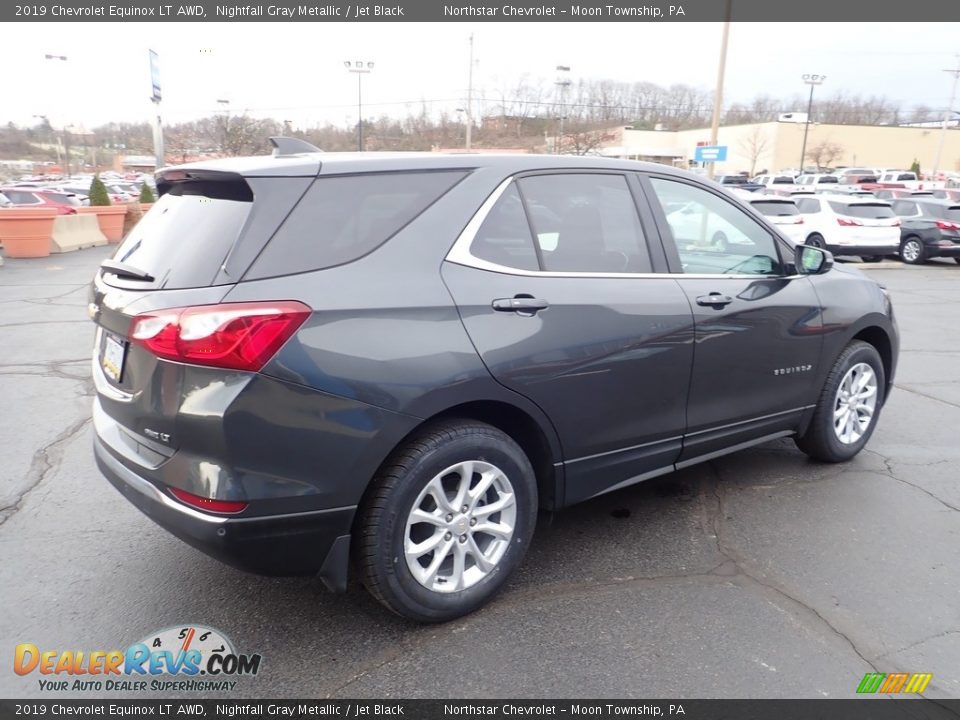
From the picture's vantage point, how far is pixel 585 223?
10.9ft

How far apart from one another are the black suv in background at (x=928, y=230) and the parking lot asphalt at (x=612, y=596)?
1630 centimetres

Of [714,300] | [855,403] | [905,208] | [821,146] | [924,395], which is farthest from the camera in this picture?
[821,146]

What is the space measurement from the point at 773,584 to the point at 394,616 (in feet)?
5.56

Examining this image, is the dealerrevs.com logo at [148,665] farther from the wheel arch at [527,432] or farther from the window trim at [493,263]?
the window trim at [493,263]

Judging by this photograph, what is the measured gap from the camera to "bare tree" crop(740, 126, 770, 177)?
83.1 m

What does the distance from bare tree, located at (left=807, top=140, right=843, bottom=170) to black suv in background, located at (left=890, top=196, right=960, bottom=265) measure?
6457 cm

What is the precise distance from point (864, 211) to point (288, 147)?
1783 cm

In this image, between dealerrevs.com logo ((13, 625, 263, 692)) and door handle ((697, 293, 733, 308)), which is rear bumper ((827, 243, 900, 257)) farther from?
dealerrevs.com logo ((13, 625, 263, 692))

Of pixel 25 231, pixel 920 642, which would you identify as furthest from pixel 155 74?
pixel 920 642

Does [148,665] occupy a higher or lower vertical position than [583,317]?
lower

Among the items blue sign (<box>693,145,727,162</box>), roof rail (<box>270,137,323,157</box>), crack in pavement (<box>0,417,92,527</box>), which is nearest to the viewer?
roof rail (<box>270,137,323,157</box>)

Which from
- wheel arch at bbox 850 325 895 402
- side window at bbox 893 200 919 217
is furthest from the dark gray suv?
side window at bbox 893 200 919 217

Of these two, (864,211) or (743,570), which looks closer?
(743,570)

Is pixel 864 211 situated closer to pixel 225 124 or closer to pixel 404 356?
pixel 404 356
